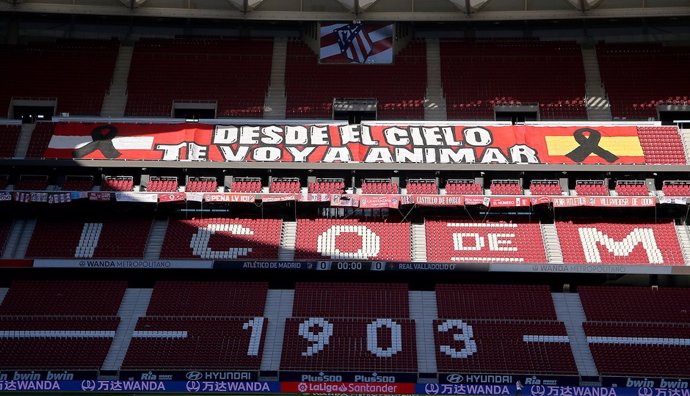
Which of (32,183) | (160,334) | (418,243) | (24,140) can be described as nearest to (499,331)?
(418,243)

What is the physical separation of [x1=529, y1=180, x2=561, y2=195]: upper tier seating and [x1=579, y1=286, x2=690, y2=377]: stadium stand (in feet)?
17.0

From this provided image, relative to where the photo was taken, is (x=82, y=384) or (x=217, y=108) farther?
(x=217, y=108)

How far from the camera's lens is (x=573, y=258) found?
38500mm

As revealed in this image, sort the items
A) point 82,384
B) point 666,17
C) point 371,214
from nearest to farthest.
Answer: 1. point 82,384
2. point 371,214
3. point 666,17

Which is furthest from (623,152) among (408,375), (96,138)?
(96,138)

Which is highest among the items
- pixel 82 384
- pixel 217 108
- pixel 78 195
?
pixel 217 108

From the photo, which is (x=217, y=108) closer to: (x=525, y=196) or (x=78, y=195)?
(x=78, y=195)

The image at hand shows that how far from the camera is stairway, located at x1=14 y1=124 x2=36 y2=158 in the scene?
138 feet

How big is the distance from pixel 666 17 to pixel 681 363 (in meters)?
21.1

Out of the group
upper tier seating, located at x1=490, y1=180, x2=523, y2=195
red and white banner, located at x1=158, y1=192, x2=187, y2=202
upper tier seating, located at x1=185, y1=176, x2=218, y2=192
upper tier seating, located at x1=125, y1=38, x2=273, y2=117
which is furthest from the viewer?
upper tier seating, located at x1=125, y1=38, x2=273, y2=117

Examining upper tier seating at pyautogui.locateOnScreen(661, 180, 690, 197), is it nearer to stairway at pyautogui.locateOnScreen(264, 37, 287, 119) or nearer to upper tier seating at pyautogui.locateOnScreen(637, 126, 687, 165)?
upper tier seating at pyautogui.locateOnScreen(637, 126, 687, 165)

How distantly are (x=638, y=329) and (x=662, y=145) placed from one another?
10462 millimetres

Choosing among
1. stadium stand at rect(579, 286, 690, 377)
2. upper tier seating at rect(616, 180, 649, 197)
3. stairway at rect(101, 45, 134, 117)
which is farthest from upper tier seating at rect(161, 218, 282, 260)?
upper tier seating at rect(616, 180, 649, 197)

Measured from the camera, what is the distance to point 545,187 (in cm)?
4078
